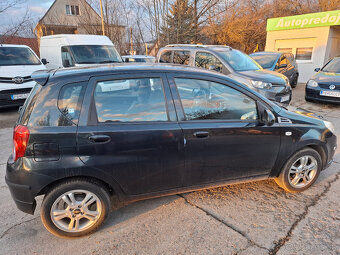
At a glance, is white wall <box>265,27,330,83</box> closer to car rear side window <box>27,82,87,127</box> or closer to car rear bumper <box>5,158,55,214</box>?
car rear side window <box>27,82,87,127</box>

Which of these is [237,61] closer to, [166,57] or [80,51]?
[166,57]

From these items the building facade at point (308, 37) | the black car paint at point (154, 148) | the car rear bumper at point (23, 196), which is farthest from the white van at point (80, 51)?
the building facade at point (308, 37)

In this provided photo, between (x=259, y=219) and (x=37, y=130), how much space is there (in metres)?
2.46

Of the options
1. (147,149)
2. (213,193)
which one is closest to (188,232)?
(213,193)

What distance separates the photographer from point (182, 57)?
275 inches

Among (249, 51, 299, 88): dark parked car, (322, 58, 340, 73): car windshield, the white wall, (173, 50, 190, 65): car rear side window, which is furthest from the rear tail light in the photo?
the white wall

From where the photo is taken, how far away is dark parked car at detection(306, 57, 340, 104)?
287 inches

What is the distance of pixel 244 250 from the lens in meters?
2.18

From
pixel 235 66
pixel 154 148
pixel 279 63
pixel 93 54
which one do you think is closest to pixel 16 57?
pixel 93 54

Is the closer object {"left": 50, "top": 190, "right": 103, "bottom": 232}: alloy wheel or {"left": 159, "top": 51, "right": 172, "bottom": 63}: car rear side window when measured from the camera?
{"left": 50, "top": 190, "right": 103, "bottom": 232}: alloy wheel

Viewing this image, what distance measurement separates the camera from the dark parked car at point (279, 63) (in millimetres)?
9320

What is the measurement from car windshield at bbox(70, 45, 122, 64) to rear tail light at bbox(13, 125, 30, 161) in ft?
22.5

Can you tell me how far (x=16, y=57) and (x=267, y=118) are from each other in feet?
27.0

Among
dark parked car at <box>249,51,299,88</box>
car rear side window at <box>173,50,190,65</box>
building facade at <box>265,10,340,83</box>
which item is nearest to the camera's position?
car rear side window at <box>173,50,190,65</box>
